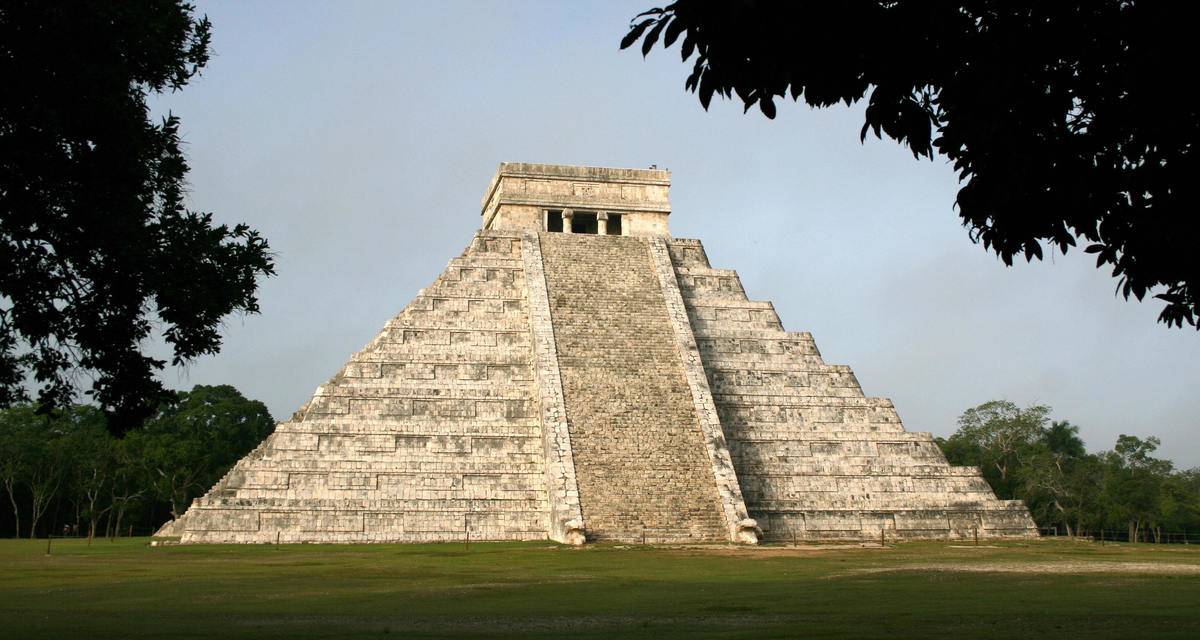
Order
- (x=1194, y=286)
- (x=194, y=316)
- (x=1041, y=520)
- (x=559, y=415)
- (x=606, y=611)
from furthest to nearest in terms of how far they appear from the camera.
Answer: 1. (x=1041, y=520)
2. (x=559, y=415)
3. (x=606, y=611)
4. (x=194, y=316)
5. (x=1194, y=286)

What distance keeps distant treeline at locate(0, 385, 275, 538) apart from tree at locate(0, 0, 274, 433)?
40269 millimetres

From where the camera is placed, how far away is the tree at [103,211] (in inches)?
363

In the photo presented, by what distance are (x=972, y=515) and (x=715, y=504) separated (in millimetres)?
6724

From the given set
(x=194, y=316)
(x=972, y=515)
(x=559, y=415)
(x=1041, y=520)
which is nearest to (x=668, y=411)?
(x=559, y=415)

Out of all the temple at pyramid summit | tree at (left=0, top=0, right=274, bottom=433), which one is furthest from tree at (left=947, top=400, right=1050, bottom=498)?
tree at (left=0, top=0, right=274, bottom=433)

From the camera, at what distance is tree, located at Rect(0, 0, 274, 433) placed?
30.2 feet

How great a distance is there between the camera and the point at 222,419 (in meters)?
56.7

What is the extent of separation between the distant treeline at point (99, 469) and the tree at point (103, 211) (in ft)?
132

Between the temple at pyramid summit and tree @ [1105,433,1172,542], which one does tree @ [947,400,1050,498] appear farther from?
the temple at pyramid summit

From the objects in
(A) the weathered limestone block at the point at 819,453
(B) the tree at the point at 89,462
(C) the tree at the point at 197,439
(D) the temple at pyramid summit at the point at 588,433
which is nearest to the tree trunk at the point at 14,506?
(B) the tree at the point at 89,462

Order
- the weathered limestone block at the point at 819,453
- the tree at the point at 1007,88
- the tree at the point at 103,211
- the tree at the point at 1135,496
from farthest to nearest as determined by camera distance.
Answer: the tree at the point at 1135,496
the weathered limestone block at the point at 819,453
the tree at the point at 103,211
the tree at the point at 1007,88

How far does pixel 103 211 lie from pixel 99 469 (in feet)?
148

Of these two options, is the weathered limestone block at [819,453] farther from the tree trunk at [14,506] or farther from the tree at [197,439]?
the tree trunk at [14,506]

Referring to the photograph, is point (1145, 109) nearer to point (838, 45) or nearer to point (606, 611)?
point (838, 45)
